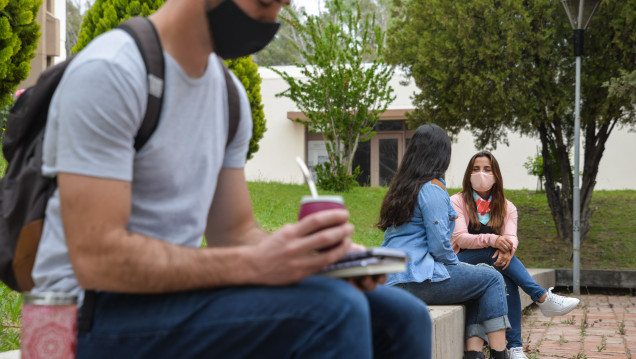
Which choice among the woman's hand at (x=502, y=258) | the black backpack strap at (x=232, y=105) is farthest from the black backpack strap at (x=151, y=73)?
the woman's hand at (x=502, y=258)

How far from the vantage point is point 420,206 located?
4.62 metres

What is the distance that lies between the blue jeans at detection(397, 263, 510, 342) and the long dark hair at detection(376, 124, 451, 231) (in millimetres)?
450

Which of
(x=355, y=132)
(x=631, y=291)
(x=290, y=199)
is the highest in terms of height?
(x=355, y=132)

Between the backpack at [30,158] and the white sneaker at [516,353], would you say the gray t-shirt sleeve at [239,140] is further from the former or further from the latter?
the white sneaker at [516,353]

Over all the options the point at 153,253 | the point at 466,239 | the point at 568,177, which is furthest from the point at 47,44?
the point at 153,253

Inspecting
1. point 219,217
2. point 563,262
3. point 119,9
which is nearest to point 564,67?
point 563,262

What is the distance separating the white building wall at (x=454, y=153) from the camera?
65.0 ft

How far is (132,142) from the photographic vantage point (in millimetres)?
1574

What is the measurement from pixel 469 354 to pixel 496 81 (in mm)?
7794

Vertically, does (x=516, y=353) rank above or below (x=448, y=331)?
below

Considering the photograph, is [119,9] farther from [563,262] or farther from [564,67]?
[563,262]

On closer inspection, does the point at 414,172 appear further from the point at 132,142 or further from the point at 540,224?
the point at 540,224

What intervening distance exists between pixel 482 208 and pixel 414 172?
1.56 m

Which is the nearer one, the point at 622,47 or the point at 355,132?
the point at 622,47
